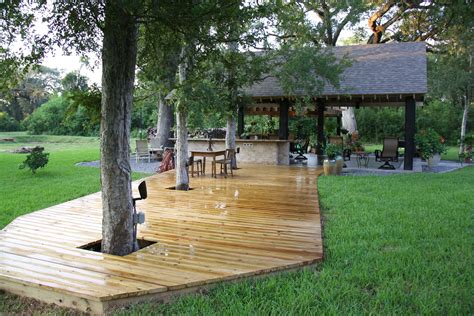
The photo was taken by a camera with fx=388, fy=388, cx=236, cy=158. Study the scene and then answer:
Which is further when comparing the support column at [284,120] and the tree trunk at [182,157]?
the support column at [284,120]

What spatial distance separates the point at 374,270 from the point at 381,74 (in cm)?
988

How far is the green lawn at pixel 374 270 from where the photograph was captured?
9.17 ft

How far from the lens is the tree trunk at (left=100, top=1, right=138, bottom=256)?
141 inches

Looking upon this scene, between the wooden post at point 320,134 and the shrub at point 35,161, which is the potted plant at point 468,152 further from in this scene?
the shrub at point 35,161

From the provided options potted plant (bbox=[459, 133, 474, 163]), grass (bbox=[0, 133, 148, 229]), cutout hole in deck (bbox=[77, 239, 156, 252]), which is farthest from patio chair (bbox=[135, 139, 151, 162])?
potted plant (bbox=[459, 133, 474, 163])

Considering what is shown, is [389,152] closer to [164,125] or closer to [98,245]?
[164,125]

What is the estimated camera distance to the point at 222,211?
5.60 m

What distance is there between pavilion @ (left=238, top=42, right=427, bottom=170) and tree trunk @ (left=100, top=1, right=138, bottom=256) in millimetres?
6966

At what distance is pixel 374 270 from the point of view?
3.44m

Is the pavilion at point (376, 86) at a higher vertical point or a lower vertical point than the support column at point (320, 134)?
higher

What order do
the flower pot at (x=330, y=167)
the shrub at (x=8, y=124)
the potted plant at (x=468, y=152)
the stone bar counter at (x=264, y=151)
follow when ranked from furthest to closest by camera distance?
the shrub at (x=8, y=124)
the potted plant at (x=468, y=152)
the stone bar counter at (x=264, y=151)
the flower pot at (x=330, y=167)

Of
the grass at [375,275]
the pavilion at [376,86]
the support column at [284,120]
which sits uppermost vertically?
the pavilion at [376,86]

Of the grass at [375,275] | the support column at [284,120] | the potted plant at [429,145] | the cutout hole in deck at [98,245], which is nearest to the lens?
the grass at [375,275]

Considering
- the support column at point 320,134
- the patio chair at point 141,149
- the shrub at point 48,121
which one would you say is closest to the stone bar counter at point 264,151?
the support column at point 320,134
